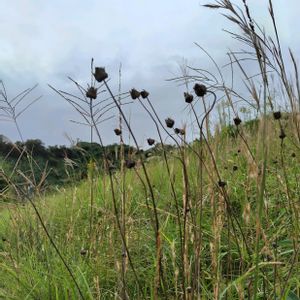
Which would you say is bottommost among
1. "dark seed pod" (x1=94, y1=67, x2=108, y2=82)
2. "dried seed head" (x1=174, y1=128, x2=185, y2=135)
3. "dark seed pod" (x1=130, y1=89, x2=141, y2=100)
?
"dried seed head" (x1=174, y1=128, x2=185, y2=135)

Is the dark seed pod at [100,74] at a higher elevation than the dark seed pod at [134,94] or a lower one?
higher

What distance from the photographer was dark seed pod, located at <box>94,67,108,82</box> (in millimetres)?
1204

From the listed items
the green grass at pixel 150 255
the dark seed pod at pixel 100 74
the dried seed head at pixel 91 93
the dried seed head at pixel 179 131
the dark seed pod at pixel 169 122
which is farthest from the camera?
the green grass at pixel 150 255

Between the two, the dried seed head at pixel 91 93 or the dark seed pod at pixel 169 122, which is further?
the dark seed pod at pixel 169 122

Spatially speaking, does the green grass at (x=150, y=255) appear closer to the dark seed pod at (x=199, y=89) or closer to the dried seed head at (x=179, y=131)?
the dried seed head at (x=179, y=131)

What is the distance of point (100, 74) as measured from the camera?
121cm

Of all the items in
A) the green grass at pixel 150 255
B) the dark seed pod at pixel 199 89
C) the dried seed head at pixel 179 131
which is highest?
the dark seed pod at pixel 199 89

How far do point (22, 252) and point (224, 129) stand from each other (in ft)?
6.89

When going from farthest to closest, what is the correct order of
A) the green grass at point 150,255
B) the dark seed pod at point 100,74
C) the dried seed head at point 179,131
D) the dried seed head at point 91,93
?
the green grass at point 150,255, the dried seed head at point 179,131, the dried seed head at point 91,93, the dark seed pod at point 100,74

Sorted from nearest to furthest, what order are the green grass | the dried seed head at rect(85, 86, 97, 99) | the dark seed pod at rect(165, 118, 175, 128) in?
the dried seed head at rect(85, 86, 97, 99) < the dark seed pod at rect(165, 118, 175, 128) < the green grass

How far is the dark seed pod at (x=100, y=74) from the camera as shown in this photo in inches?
47.4

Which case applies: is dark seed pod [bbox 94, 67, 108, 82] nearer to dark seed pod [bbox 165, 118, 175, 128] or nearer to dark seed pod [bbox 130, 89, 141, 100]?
dark seed pod [bbox 130, 89, 141, 100]

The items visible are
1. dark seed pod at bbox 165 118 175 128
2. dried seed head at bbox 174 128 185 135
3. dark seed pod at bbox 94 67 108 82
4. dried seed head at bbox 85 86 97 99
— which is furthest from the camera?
dried seed head at bbox 174 128 185 135

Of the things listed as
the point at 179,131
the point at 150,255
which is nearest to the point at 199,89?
the point at 179,131
